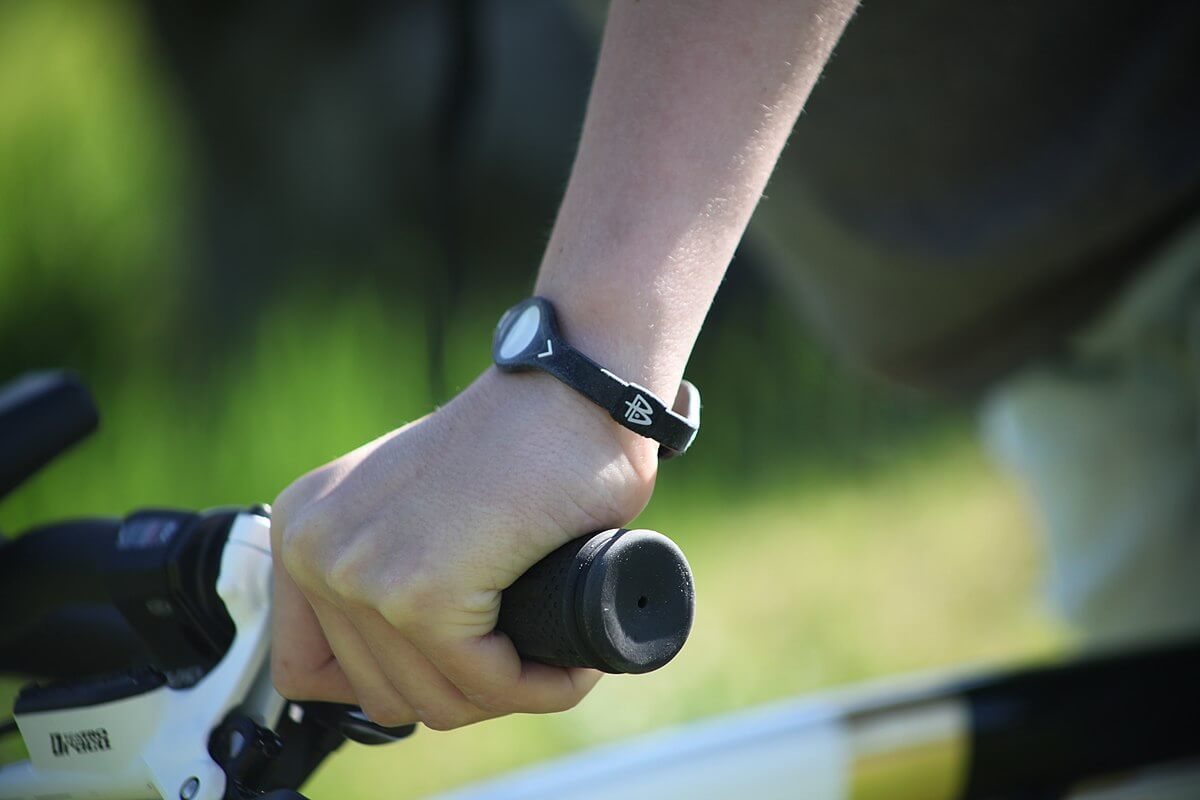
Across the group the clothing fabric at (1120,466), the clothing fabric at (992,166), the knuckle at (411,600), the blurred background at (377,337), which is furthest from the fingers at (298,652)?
the clothing fabric at (1120,466)

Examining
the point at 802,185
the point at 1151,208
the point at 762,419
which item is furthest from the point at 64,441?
the point at 762,419

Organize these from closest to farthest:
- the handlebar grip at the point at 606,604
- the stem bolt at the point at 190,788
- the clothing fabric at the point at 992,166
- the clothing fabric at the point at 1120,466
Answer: the handlebar grip at the point at 606,604
the stem bolt at the point at 190,788
the clothing fabric at the point at 992,166
the clothing fabric at the point at 1120,466

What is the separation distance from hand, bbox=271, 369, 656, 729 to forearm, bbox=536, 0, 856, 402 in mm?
57

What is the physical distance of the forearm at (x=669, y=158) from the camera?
2.11 feet

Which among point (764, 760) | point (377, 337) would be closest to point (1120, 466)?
point (764, 760)

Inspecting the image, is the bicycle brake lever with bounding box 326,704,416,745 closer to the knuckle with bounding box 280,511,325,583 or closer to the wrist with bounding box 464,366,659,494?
the knuckle with bounding box 280,511,325,583

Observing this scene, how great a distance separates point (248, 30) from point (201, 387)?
1.21 m

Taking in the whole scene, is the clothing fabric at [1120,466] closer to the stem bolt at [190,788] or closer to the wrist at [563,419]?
the wrist at [563,419]

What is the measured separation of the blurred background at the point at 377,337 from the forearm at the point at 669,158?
0.91m

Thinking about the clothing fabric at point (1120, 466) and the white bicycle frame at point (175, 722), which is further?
the clothing fabric at point (1120, 466)

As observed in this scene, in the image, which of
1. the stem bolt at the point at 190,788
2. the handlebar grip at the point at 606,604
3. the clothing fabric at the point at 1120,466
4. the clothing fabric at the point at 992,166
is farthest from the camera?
the clothing fabric at the point at 1120,466

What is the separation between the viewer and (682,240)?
2.14 ft

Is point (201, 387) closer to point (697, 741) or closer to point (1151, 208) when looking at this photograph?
point (697, 741)

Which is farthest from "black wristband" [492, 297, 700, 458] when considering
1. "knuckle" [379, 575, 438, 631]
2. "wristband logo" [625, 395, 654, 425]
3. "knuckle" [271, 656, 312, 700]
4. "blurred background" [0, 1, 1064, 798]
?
"blurred background" [0, 1, 1064, 798]
